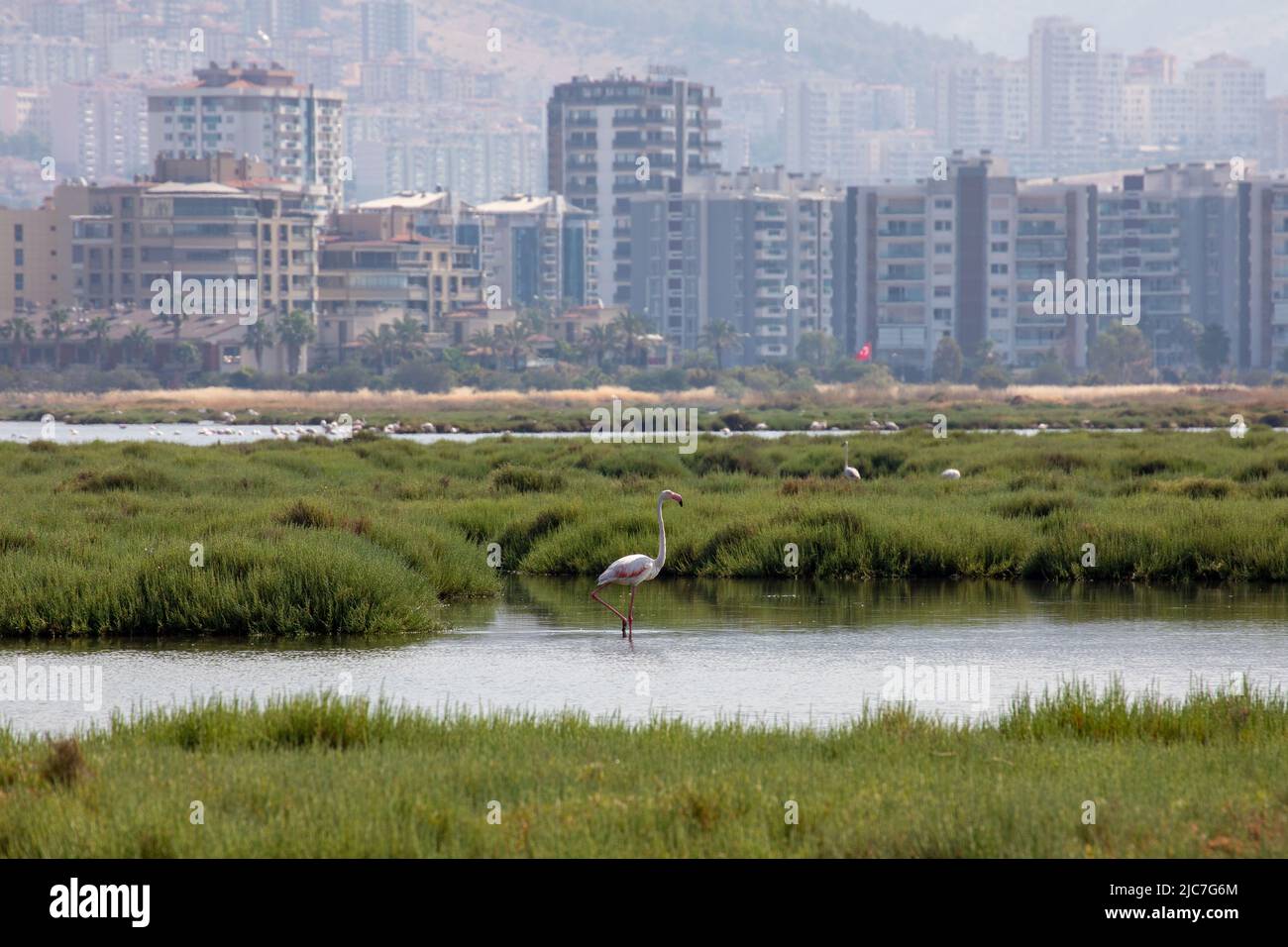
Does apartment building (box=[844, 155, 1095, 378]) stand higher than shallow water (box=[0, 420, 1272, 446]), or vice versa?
apartment building (box=[844, 155, 1095, 378])

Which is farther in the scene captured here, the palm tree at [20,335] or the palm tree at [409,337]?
the palm tree at [409,337]

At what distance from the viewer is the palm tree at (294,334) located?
16600 cm

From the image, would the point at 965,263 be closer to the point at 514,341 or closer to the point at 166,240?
the point at 514,341

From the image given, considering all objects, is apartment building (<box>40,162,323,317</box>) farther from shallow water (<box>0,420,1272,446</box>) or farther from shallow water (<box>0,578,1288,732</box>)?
shallow water (<box>0,578,1288,732</box>)

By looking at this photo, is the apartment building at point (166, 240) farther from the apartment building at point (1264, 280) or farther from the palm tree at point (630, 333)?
the apartment building at point (1264, 280)

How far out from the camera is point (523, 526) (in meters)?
31.8

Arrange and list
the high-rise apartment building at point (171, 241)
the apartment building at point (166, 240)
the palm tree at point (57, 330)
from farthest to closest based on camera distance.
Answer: the high-rise apartment building at point (171, 241), the apartment building at point (166, 240), the palm tree at point (57, 330)

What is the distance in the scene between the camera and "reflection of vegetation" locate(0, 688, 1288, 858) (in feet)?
33.6

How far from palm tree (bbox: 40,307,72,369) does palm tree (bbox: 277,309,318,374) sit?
1826 cm

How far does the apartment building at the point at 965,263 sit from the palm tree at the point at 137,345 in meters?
70.9

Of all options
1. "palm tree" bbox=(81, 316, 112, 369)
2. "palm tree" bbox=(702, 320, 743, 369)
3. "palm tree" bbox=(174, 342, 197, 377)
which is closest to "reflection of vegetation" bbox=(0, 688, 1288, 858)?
"palm tree" bbox=(174, 342, 197, 377)

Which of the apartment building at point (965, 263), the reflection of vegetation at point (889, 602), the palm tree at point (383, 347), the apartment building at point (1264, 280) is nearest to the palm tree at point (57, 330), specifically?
the palm tree at point (383, 347)
